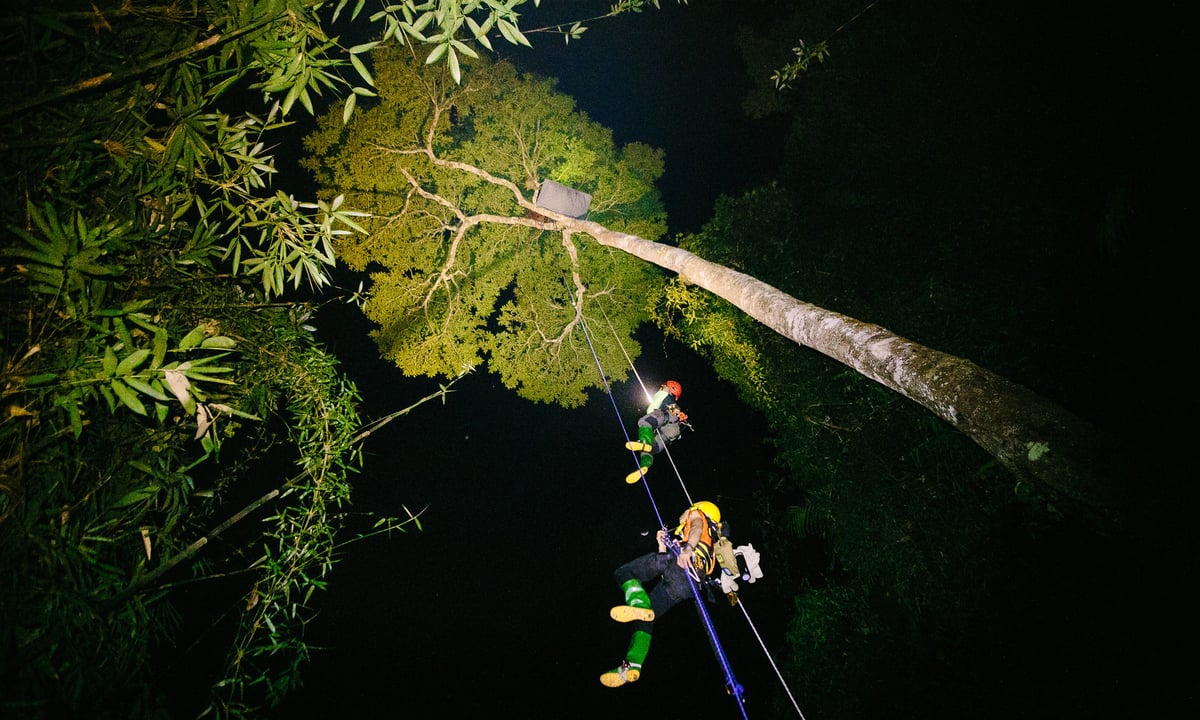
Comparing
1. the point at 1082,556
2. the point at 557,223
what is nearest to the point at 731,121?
the point at 557,223

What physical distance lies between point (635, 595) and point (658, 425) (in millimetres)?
2118

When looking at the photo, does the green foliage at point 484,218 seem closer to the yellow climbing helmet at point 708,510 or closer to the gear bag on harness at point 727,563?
the yellow climbing helmet at point 708,510

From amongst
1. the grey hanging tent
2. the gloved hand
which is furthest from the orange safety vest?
the grey hanging tent

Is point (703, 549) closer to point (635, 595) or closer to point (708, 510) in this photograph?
point (708, 510)

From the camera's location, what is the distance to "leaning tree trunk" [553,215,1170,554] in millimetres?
997

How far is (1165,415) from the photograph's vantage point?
252 cm

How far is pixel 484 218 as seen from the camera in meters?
6.49

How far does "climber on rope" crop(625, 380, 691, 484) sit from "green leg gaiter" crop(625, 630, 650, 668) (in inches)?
61.8

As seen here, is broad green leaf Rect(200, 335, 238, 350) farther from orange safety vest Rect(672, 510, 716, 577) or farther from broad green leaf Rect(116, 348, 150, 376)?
orange safety vest Rect(672, 510, 716, 577)

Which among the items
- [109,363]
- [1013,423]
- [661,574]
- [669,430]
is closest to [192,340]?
[109,363]

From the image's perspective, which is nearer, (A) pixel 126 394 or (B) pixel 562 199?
(A) pixel 126 394

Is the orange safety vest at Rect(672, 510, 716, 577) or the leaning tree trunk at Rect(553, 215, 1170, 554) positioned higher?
the leaning tree trunk at Rect(553, 215, 1170, 554)

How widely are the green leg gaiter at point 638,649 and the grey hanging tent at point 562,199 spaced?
540cm

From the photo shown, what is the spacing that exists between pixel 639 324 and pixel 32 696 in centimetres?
790
